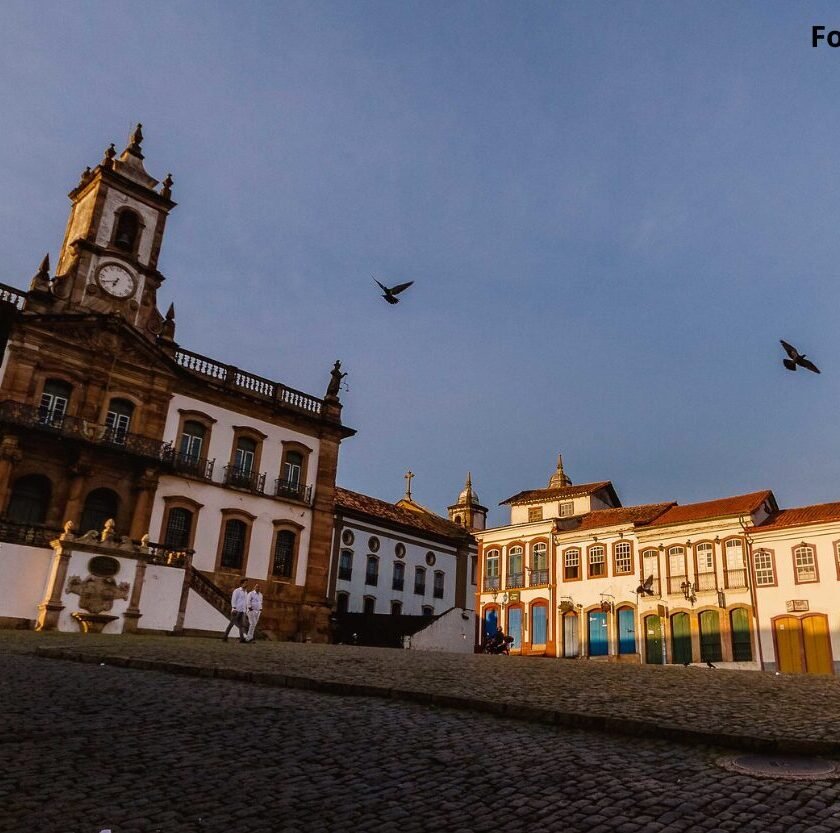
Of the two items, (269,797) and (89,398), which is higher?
(89,398)

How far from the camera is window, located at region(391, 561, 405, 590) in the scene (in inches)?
1848

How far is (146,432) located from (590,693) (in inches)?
983

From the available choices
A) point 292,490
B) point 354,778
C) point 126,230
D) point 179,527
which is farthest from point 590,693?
point 126,230

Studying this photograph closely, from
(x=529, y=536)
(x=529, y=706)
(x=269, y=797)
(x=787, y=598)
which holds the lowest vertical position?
(x=269, y=797)

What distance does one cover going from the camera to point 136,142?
36.7 metres

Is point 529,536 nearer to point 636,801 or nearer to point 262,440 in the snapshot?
point 262,440

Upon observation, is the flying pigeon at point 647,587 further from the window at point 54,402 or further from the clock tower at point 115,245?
the window at point 54,402

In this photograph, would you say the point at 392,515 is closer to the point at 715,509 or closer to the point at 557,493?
the point at 557,493

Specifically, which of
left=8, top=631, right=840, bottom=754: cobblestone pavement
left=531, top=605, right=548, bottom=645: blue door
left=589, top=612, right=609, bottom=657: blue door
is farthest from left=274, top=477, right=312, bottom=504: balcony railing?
left=8, top=631, right=840, bottom=754: cobblestone pavement

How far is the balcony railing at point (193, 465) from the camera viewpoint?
103ft

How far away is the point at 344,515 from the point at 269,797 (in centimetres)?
3981

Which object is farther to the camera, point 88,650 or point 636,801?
point 88,650

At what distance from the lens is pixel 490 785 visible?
17.1ft

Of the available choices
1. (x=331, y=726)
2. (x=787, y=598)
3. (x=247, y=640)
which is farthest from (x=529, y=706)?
(x=787, y=598)
